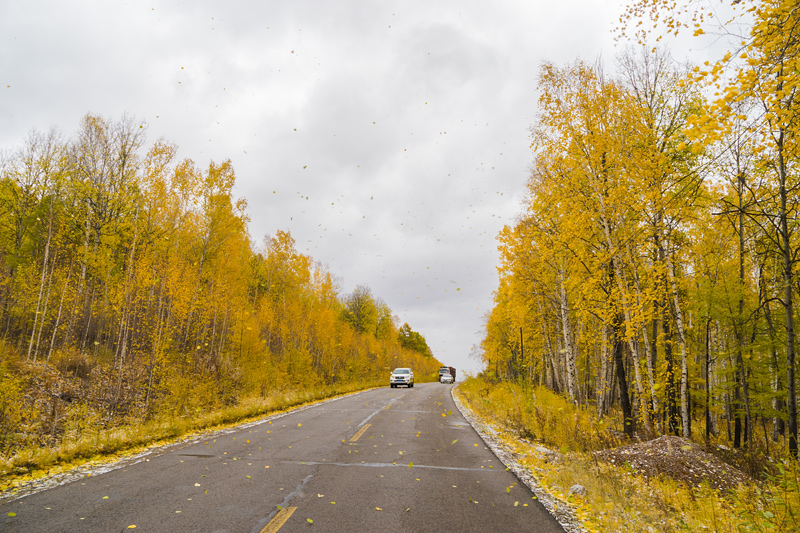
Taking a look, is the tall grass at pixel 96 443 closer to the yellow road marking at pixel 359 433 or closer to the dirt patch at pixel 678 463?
the yellow road marking at pixel 359 433

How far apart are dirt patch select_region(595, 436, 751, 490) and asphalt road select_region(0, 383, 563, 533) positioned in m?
2.80

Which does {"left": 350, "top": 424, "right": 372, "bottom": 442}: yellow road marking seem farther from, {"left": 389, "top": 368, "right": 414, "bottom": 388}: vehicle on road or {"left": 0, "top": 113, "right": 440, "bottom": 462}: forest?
{"left": 389, "top": 368, "right": 414, "bottom": 388}: vehicle on road

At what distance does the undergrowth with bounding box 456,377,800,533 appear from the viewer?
4.41 m

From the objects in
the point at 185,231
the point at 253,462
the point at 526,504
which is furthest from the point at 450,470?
the point at 185,231

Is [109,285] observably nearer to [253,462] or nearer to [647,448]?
[253,462]

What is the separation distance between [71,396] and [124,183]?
385 inches

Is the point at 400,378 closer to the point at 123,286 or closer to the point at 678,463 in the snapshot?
the point at 123,286

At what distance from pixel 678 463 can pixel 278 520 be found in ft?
24.4

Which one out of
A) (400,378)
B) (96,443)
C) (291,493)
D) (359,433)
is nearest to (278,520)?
(291,493)

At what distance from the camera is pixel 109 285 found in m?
18.8

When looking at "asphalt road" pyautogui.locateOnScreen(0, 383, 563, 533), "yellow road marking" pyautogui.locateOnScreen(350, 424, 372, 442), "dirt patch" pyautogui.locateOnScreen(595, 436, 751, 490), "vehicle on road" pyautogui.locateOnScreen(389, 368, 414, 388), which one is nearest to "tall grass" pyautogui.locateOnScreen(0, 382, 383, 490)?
"asphalt road" pyautogui.locateOnScreen(0, 383, 563, 533)

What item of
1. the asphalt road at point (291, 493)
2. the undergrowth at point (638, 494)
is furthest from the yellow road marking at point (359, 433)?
the undergrowth at point (638, 494)

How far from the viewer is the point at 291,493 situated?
189 inches

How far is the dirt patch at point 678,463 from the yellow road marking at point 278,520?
663cm
